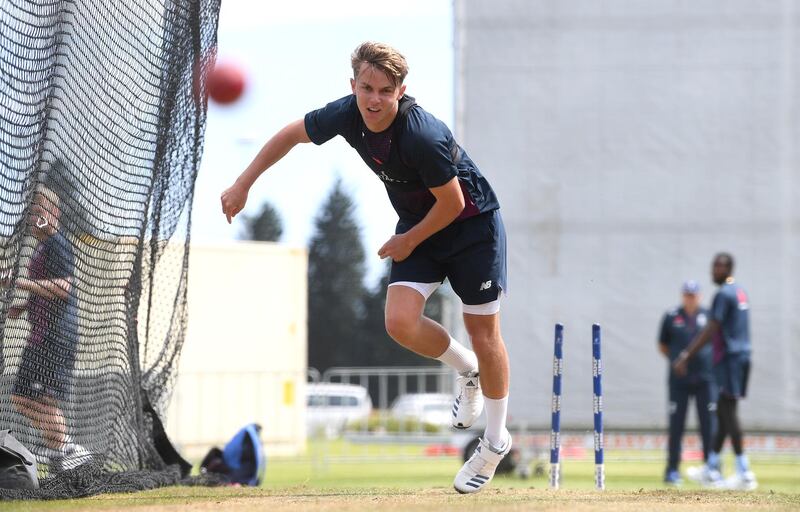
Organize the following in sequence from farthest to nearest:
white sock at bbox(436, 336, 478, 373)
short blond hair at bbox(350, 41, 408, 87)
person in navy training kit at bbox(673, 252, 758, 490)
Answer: person in navy training kit at bbox(673, 252, 758, 490) → white sock at bbox(436, 336, 478, 373) → short blond hair at bbox(350, 41, 408, 87)

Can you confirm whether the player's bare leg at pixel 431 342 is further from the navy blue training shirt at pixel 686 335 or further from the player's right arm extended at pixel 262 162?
the navy blue training shirt at pixel 686 335

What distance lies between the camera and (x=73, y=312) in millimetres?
6223

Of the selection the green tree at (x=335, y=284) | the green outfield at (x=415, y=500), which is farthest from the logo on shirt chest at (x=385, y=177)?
the green tree at (x=335, y=284)

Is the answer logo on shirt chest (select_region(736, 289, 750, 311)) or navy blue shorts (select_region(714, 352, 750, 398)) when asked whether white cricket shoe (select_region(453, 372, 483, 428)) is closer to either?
navy blue shorts (select_region(714, 352, 750, 398))

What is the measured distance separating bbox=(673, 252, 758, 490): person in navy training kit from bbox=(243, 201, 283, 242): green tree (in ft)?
159

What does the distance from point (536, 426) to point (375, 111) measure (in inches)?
261

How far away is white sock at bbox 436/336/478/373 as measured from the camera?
236 inches

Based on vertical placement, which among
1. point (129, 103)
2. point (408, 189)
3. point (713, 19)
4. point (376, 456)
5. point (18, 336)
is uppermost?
point (713, 19)

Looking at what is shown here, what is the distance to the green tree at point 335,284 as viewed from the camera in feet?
185

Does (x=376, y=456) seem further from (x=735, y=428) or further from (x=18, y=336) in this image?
(x=18, y=336)

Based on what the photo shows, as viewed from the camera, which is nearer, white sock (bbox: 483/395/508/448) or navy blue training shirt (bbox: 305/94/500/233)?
navy blue training shirt (bbox: 305/94/500/233)

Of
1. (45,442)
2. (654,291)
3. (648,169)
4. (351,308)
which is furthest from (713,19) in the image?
(351,308)

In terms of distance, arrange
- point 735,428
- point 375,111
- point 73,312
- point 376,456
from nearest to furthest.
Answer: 1. point 375,111
2. point 73,312
3. point 735,428
4. point 376,456

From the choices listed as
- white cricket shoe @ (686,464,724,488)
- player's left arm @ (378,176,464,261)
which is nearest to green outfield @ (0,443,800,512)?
player's left arm @ (378,176,464,261)
